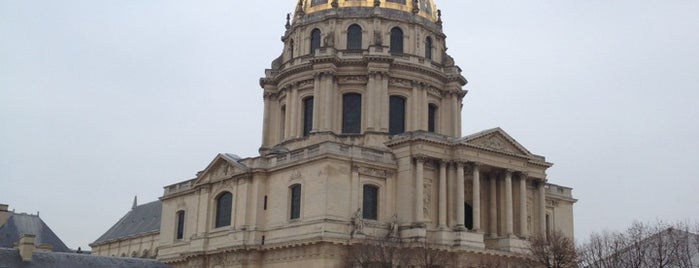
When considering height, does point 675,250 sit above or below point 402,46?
below

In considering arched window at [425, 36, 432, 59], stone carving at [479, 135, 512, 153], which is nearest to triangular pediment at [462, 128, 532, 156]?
stone carving at [479, 135, 512, 153]

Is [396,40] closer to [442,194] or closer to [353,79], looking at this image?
[353,79]

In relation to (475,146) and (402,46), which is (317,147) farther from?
(402,46)

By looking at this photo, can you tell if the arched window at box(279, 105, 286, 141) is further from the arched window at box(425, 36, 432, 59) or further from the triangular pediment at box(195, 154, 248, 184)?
the arched window at box(425, 36, 432, 59)

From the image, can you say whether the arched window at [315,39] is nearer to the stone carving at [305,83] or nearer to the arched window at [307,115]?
the stone carving at [305,83]

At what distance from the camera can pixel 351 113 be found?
2285 inches


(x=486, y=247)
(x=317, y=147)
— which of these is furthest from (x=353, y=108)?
(x=486, y=247)

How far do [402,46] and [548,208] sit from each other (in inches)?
603

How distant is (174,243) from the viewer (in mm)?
59562

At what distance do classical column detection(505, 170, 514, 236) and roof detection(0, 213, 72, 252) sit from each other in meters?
42.7

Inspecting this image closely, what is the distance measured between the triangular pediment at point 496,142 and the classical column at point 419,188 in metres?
3.30

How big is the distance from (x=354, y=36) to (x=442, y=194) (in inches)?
630

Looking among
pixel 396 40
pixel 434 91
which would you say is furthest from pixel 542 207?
pixel 396 40

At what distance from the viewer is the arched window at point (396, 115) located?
57625 millimetres
